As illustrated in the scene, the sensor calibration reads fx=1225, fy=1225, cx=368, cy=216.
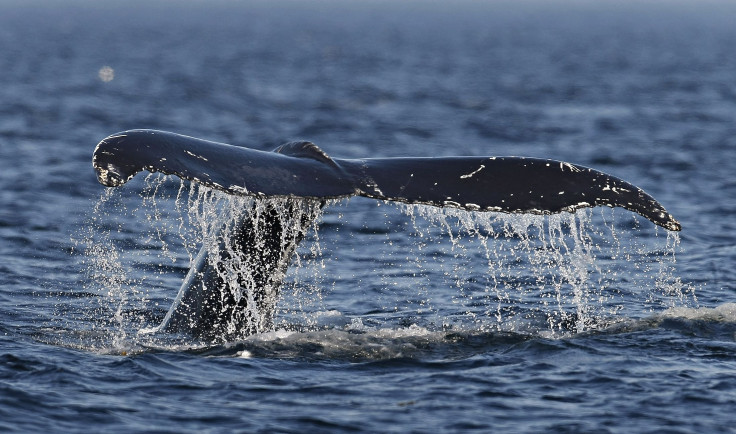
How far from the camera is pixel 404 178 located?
7.42 m

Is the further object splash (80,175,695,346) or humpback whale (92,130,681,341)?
splash (80,175,695,346)

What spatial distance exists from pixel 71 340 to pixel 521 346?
3288 millimetres

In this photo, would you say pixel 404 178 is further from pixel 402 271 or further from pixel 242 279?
pixel 402 271

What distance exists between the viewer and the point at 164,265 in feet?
41.2

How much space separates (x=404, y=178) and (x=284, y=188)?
811 mm

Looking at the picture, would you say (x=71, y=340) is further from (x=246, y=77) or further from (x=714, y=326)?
(x=246, y=77)

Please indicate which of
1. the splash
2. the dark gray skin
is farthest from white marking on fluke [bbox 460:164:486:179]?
the dark gray skin

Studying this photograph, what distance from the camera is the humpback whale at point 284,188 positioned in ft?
22.3

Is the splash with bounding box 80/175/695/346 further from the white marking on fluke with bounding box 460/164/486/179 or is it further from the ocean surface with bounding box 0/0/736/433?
the white marking on fluke with bounding box 460/164/486/179

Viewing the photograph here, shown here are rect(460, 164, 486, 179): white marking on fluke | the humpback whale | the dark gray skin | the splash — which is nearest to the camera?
the humpback whale

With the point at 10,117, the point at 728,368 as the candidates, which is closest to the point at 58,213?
the point at 728,368

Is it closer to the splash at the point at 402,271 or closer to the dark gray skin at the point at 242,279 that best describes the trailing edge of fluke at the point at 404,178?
the splash at the point at 402,271

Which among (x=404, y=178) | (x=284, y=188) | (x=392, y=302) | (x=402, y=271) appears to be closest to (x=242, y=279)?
(x=284, y=188)

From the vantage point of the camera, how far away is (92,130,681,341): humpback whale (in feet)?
22.3
